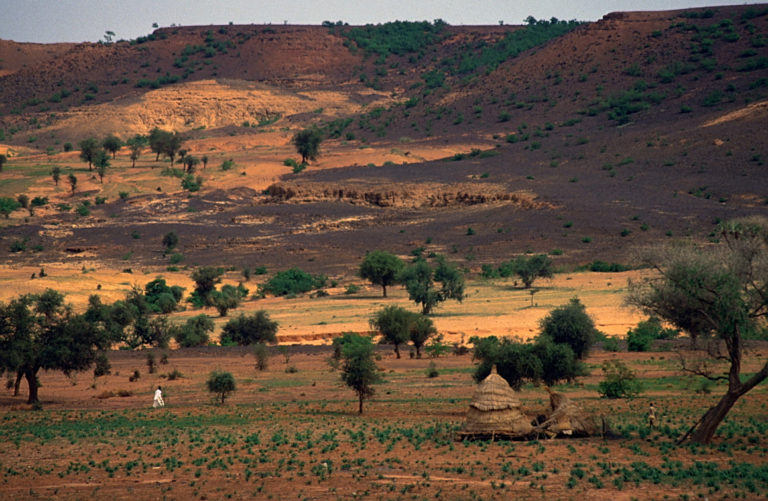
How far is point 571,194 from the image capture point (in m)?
86.1

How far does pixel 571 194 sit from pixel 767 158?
18691 mm

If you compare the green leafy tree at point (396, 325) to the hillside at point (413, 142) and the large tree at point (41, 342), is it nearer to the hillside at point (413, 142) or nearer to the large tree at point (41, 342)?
the large tree at point (41, 342)

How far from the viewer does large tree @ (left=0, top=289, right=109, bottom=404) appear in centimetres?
2905

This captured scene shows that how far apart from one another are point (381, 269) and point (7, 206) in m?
43.1

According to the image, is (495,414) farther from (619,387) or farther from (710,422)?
(619,387)

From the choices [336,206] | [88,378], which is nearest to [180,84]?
[336,206]

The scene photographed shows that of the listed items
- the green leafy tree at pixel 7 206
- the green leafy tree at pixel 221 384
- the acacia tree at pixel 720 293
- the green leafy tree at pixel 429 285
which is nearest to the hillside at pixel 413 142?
the green leafy tree at pixel 7 206

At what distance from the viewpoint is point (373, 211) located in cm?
8988

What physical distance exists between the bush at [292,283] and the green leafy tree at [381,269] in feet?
16.2

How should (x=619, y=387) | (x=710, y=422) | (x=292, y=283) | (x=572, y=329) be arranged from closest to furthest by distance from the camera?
(x=710, y=422)
(x=619, y=387)
(x=572, y=329)
(x=292, y=283)

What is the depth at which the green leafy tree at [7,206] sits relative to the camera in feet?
285

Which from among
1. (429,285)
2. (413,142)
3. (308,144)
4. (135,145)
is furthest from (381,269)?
(135,145)

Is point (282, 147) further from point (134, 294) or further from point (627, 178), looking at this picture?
point (134, 294)

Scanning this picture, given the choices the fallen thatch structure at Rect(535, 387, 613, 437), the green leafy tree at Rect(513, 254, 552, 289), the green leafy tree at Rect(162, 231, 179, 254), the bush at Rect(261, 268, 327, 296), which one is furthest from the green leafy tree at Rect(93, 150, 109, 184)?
the fallen thatch structure at Rect(535, 387, 613, 437)
